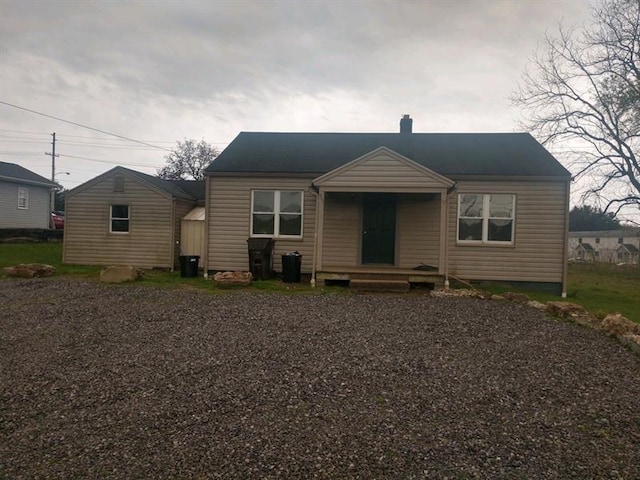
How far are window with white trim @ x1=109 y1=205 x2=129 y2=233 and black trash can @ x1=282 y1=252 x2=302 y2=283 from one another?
679cm

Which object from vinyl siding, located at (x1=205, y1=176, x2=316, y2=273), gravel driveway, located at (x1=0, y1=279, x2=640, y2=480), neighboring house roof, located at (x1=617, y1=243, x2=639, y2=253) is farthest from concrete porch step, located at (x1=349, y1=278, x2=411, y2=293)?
neighboring house roof, located at (x1=617, y1=243, x2=639, y2=253)

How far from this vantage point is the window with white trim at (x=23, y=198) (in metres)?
27.1

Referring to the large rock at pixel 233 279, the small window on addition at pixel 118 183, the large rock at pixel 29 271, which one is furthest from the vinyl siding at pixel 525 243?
the large rock at pixel 29 271

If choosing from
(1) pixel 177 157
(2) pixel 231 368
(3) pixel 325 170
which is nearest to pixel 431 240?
(3) pixel 325 170

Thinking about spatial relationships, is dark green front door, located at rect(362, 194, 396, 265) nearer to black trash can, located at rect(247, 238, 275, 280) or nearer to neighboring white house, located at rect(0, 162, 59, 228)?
black trash can, located at rect(247, 238, 275, 280)

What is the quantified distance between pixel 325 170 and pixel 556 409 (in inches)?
405

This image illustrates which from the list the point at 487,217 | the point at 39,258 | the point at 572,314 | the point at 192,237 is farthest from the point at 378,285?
the point at 39,258

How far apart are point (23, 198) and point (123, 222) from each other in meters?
17.0

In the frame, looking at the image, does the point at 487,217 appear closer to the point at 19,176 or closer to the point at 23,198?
the point at 19,176

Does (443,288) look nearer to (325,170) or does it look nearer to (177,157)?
(325,170)

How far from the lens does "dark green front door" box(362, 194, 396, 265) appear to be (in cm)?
1342

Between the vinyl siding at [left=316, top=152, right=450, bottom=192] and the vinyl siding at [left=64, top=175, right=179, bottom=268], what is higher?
the vinyl siding at [left=316, top=152, right=450, bottom=192]

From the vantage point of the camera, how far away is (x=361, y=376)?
4.88 m

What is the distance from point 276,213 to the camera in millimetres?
13484
